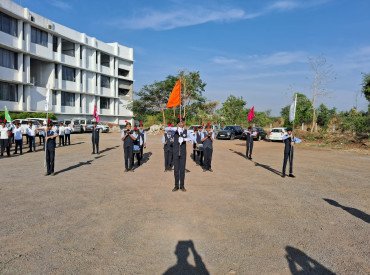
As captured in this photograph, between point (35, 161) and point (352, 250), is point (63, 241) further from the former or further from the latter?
point (35, 161)

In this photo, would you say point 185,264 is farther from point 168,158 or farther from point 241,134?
point 241,134

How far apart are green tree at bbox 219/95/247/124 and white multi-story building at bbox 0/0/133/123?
1615cm

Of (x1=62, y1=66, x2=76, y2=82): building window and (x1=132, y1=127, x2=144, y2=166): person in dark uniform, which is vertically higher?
(x1=62, y1=66, x2=76, y2=82): building window

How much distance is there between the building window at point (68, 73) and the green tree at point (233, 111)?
22914 mm

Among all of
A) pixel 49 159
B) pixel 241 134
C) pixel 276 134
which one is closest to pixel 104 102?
pixel 241 134

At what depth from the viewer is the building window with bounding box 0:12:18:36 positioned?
3388 centimetres

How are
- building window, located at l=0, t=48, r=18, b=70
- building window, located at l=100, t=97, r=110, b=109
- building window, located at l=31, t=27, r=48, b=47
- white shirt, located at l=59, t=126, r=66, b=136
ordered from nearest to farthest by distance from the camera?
white shirt, located at l=59, t=126, r=66, b=136 → building window, located at l=0, t=48, r=18, b=70 → building window, located at l=31, t=27, r=48, b=47 → building window, located at l=100, t=97, r=110, b=109

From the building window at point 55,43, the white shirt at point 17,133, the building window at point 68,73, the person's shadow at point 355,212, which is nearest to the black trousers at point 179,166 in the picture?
the person's shadow at point 355,212

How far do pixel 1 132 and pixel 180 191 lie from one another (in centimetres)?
1153

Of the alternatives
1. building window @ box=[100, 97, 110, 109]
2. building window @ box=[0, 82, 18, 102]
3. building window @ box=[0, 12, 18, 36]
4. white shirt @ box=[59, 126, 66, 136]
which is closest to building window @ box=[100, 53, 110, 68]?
building window @ box=[100, 97, 110, 109]

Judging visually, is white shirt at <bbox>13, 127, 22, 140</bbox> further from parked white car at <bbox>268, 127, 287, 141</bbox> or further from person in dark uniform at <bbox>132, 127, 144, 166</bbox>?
parked white car at <bbox>268, 127, 287, 141</bbox>

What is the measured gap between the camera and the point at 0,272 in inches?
175

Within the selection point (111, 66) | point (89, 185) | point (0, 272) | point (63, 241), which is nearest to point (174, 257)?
point (63, 241)

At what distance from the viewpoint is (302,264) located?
4.90 m
